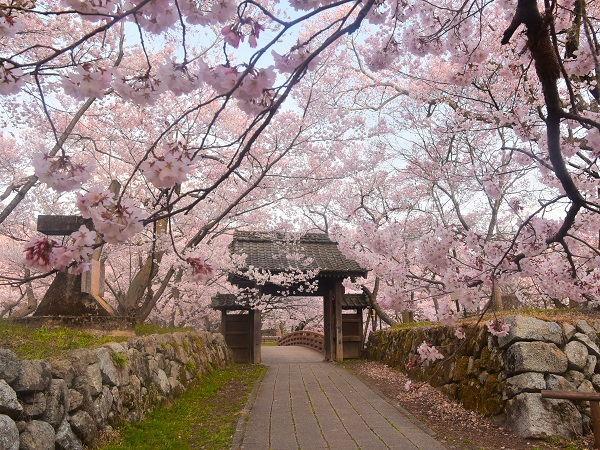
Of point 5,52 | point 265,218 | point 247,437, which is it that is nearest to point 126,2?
point 247,437

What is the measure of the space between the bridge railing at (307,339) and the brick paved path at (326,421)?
9.42 metres

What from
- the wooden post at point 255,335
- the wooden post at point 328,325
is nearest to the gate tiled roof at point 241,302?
the wooden post at point 255,335

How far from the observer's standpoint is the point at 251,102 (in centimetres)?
226

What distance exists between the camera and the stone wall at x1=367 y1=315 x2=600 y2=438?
500cm

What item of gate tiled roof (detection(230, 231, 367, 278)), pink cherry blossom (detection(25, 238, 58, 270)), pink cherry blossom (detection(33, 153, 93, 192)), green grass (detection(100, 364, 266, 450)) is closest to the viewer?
pink cherry blossom (detection(25, 238, 58, 270))

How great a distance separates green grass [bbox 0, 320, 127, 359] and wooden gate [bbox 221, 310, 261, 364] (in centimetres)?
865

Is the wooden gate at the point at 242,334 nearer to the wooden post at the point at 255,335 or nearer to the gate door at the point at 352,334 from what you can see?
the wooden post at the point at 255,335

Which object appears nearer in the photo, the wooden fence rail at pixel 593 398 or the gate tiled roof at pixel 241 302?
the wooden fence rail at pixel 593 398

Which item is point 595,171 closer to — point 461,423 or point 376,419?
point 461,423

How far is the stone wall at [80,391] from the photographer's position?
300cm

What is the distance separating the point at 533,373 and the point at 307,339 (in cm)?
1652

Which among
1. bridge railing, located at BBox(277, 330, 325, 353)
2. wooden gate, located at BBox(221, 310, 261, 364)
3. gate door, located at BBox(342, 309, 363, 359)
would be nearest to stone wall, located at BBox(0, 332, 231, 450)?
wooden gate, located at BBox(221, 310, 261, 364)

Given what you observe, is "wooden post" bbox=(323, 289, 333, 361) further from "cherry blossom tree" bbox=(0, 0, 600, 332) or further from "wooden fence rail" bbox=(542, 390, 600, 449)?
"wooden fence rail" bbox=(542, 390, 600, 449)

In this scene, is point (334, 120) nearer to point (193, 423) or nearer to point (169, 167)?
point (193, 423)
